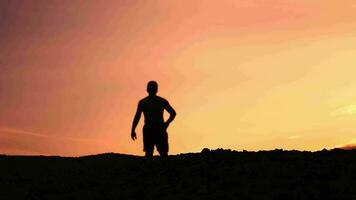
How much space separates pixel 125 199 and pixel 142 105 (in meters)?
5.38

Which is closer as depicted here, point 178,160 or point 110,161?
point 178,160

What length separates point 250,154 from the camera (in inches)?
693

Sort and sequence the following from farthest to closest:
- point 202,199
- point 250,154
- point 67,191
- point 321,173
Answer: point 250,154 → point 67,191 → point 321,173 → point 202,199

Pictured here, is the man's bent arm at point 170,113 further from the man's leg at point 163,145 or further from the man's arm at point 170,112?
the man's leg at point 163,145

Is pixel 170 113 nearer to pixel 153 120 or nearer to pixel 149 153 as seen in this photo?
pixel 153 120

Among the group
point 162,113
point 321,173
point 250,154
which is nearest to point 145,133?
point 162,113

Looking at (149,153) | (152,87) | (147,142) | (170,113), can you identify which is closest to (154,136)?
(147,142)

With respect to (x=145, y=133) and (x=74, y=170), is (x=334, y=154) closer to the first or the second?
(x=145, y=133)

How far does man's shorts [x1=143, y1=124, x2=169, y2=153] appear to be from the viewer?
19844 millimetres

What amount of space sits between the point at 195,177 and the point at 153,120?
Answer: 4439mm

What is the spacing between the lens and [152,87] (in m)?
19.6

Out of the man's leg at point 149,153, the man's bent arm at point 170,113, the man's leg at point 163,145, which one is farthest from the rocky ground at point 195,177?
the man's bent arm at point 170,113

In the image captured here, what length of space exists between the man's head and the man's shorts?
3.14 ft

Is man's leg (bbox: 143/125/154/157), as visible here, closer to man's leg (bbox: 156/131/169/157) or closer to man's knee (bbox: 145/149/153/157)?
man's knee (bbox: 145/149/153/157)
